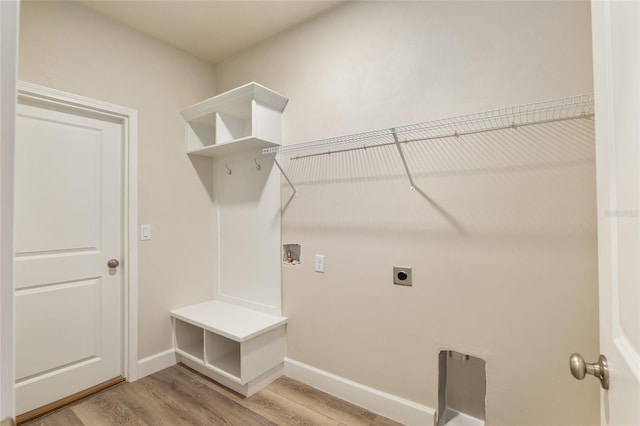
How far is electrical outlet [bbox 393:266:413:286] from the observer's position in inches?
70.7

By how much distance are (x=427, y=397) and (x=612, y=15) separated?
1.85m

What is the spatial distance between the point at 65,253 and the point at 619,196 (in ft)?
9.17

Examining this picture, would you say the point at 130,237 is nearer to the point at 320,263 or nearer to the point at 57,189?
the point at 57,189

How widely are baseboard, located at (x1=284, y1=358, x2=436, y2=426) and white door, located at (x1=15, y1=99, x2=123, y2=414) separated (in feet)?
4.63

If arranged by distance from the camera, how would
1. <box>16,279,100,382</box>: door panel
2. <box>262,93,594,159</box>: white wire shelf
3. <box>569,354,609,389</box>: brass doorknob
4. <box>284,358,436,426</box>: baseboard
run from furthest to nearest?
<box>16,279,100,382</box>: door panel, <box>284,358,436,426</box>: baseboard, <box>262,93,594,159</box>: white wire shelf, <box>569,354,609,389</box>: brass doorknob

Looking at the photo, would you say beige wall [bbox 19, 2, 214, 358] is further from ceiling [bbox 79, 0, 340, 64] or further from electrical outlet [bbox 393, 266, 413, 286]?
electrical outlet [bbox 393, 266, 413, 286]

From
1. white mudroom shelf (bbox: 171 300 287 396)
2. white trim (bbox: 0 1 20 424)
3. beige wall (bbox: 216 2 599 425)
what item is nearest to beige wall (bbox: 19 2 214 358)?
white mudroom shelf (bbox: 171 300 287 396)

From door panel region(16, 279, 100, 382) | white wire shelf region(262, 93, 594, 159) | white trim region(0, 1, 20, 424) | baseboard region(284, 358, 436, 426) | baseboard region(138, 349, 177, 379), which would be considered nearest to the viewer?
white trim region(0, 1, 20, 424)

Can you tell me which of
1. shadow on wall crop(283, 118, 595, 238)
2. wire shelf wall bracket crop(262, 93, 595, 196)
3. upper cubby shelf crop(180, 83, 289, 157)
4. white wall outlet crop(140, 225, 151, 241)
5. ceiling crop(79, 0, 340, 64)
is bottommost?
white wall outlet crop(140, 225, 151, 241)

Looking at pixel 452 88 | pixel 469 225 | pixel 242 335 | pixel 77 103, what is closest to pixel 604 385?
pixel 469 225

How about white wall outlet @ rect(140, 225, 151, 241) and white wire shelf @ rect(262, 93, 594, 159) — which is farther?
white wall outlet @ rect(140, 225, 151, 241)

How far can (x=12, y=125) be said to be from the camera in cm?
50

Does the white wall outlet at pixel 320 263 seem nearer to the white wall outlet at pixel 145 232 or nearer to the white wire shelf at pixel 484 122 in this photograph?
the white wire shelf at pixel 484 122

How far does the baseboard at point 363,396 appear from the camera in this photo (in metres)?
1.75
